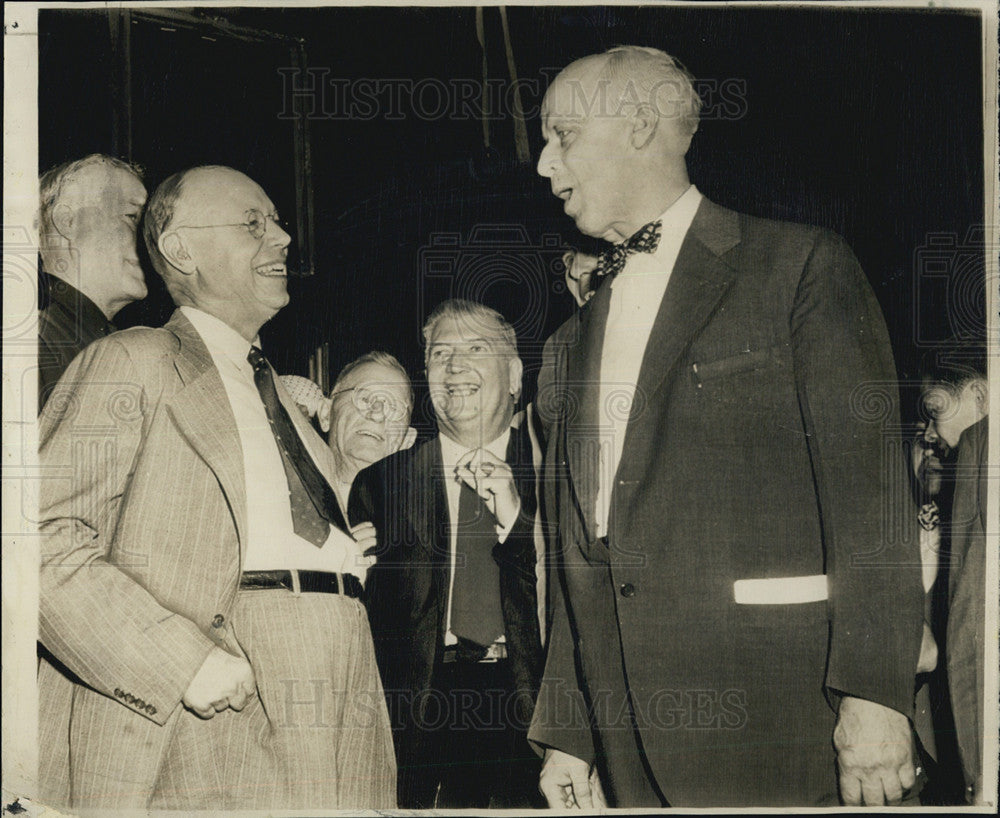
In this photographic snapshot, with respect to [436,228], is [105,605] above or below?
below

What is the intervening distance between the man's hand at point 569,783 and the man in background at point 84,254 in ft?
6.14

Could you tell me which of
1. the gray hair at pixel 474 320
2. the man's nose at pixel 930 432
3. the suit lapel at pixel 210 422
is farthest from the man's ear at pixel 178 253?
the man's nose at pixel 930 432

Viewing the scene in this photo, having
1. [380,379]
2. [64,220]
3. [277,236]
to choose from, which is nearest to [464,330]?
[380,379]

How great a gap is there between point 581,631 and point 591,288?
102cm

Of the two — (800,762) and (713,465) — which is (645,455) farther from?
(800,762)

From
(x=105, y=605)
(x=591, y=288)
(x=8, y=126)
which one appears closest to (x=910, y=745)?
(x=591, y=288)

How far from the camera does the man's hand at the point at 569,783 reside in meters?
3.15

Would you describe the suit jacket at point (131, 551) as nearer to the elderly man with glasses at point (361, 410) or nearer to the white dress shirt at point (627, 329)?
the elderly man with glasses at point (361, 410)

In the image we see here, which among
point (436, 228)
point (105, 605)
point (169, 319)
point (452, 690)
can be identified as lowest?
point (452, 690)

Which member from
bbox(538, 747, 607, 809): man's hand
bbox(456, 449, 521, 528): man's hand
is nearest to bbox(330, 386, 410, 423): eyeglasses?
bbox(456, 449, 521, 528): man's hand

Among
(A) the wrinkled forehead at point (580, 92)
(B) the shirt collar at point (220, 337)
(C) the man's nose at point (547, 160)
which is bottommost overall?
(B) the shirt collar at point (220, 337)

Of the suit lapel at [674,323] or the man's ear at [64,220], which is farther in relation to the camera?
the man's ear at [64,220]

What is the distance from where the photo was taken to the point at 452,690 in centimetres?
315

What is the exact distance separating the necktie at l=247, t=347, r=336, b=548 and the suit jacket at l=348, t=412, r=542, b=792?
0.10 m
